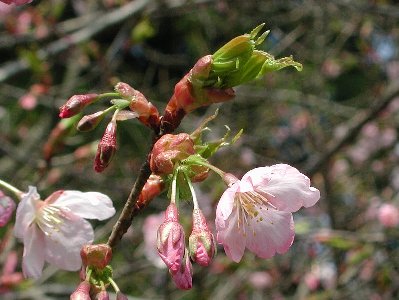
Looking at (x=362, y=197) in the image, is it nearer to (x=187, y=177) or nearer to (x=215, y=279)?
(x=215, y=279)

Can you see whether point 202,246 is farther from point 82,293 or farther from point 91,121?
point 91,121

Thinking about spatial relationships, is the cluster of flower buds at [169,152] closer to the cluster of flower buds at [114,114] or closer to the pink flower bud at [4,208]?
the cluster of flower buds at [114,114]

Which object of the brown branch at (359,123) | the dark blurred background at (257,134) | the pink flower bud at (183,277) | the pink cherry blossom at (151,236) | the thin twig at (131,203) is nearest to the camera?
the pink flower bud at (183,277)

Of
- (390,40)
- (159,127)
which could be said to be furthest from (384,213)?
(159,127)

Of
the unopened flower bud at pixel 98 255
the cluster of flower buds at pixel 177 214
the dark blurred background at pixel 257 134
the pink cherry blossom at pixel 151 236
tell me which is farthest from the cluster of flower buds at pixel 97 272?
the pink cherry blossom at pixel 151 236

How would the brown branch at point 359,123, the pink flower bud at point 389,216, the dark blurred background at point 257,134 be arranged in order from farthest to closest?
the pink flower bud at point 389,216, the dark blurred background at point 257,134, the brown branch at point 359,123

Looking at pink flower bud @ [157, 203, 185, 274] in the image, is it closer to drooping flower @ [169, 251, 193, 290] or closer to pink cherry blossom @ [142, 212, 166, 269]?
drooping flower @ [169, 251, 193, 290]

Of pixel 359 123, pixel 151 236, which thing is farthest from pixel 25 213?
pixel 151 236
